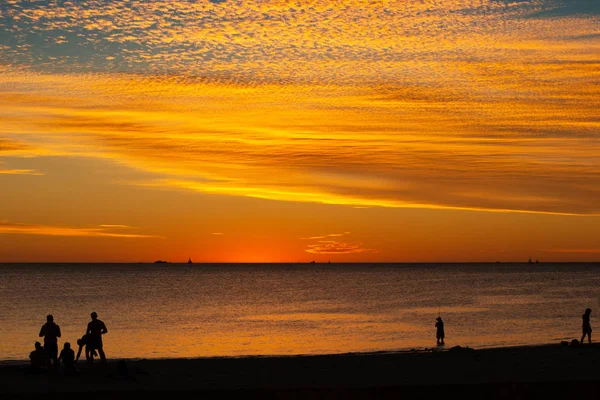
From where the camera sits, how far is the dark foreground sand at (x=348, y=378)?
15.0 metres

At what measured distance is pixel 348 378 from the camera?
2464 centimetres

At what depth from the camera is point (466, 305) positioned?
8731cm

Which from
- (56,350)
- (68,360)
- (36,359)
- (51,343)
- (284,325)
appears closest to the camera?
(68,360)

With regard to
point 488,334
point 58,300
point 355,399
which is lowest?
point 355,399

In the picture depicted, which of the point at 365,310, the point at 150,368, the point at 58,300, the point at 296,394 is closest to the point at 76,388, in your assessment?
the point at 150,368

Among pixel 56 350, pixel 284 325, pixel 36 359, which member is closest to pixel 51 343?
pixel 56 350

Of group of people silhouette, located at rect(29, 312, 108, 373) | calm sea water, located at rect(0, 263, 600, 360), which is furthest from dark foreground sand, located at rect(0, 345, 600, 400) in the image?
calm sea water, located at rect(0, 263, 600, 360)

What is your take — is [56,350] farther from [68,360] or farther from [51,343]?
[68,360]

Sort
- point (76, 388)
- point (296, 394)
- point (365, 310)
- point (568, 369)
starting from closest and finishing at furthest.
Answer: point (296, 394) → point (76, 388) → point (568, 369) → point (365, 310)

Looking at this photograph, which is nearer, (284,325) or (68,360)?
(68,360)

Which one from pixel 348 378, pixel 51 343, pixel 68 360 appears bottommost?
pixel 348 378

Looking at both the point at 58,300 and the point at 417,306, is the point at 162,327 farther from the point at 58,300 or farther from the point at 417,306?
the point at 58,300

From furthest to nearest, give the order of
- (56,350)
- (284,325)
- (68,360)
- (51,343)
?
(284,325) < (56,350) < (51,343) < (68,360)

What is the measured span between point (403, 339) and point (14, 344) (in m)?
22.9
